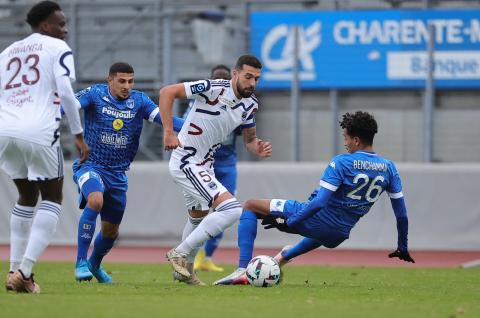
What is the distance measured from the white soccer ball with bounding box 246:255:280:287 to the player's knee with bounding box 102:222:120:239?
5.74 feet

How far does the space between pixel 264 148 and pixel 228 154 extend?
3467mm

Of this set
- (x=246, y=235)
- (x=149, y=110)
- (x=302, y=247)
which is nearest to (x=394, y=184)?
(x=302, y=247)

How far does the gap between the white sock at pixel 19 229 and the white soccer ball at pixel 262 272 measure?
2137 millimetres

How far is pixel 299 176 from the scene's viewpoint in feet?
60.4

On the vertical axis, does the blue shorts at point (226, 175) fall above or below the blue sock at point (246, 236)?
above

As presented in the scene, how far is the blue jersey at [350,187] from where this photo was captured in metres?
9.95

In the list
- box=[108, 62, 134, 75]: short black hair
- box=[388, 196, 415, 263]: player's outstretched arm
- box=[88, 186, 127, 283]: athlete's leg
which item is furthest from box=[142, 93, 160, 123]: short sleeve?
box=[388, 196, 415, 263]: player's outstretched arm

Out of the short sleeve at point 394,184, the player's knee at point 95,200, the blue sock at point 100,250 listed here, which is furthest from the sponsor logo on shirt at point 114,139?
Answer: the short sleeve at point 394,184

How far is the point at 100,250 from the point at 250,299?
114 inches

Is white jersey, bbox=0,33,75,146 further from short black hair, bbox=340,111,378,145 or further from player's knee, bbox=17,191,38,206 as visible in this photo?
short black hair, bbox=340,111,378,145

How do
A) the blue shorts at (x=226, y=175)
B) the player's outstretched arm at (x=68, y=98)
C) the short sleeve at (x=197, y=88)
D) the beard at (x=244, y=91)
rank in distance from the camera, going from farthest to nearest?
the blue shorts at (x=226, y=175)
the beard at (x=244, y=91)
the short sleeve at (x=197, y=88)
the player's outstretched arm at (x=68, y=98)

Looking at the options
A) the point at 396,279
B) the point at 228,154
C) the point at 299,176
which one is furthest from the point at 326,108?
the point at 396,279

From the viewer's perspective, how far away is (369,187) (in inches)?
398

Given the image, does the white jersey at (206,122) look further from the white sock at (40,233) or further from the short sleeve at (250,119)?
the white sock at (40,233)
